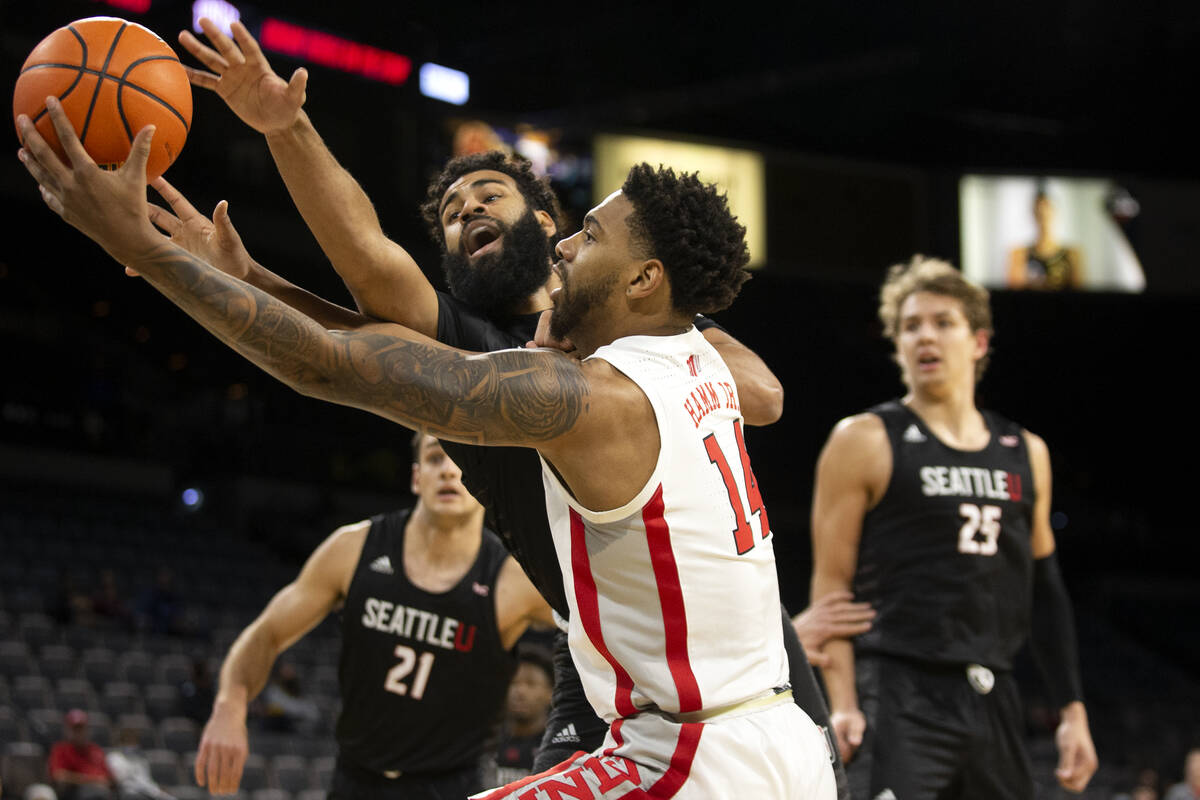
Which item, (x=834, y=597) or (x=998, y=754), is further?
(x=834, y=597)

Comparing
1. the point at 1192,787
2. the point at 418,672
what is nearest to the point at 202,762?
the point at 418,672

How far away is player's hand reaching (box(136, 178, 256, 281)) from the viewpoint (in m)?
3.10

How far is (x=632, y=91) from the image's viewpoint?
65.8 ft

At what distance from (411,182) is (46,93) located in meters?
15.4

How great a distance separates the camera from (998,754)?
442 centimetres

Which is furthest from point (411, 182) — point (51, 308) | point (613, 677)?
point (613, 677)

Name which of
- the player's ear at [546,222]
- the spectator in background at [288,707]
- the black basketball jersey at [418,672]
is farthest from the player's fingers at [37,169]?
the spectator in background at [288,707]

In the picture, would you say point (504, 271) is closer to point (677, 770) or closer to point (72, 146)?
point (72, 146)

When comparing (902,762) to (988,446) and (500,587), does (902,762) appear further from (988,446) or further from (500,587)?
(500,587)

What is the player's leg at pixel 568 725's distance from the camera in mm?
3332

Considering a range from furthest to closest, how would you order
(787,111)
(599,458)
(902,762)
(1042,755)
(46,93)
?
(787,111), (1042,755), (902,762), (46,93), (599,458)

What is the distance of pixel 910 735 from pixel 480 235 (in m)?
2.29

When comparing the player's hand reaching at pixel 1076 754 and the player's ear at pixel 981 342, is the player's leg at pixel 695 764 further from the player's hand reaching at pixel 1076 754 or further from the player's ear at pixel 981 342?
the player's ear at pixel 981 342

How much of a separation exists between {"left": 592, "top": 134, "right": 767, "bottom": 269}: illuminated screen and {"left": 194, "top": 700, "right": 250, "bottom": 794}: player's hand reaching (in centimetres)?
1439
